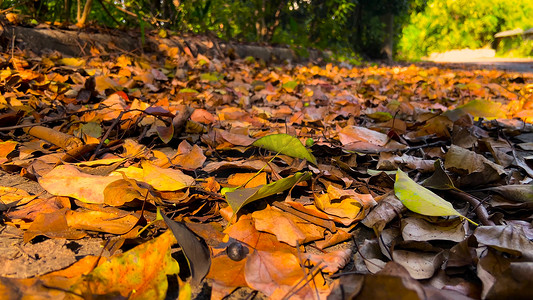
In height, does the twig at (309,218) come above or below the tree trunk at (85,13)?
below

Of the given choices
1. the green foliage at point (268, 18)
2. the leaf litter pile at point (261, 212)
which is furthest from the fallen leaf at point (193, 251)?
the green foliage at point (268, 18)

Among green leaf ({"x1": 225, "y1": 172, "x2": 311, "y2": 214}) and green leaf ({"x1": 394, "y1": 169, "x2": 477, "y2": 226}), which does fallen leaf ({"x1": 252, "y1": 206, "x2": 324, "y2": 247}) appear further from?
green leaf ({"x1": 394, "y1": 169, "x2": 477, "y2": 226})

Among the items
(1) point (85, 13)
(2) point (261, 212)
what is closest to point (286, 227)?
(2) point (261, 212)

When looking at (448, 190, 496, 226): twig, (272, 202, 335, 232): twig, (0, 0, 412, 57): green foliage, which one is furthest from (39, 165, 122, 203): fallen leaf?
(0, 0, 412, 57): green foliage

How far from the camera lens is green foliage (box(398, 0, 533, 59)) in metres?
19.1

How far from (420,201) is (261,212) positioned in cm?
35

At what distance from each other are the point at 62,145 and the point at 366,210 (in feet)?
3.39

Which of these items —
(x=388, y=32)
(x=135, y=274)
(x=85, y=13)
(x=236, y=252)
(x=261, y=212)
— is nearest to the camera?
(x=135, y=274)

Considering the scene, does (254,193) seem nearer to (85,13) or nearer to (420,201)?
(420,201)

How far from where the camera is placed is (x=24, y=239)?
0.72m

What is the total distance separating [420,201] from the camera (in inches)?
30.9

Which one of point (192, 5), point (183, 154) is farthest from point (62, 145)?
point (192, 5)

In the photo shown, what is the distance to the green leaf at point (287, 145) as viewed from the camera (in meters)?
1.06

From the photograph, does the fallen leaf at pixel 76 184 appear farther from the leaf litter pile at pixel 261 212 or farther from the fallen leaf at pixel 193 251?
the fallen leaf at pixel 193 251
